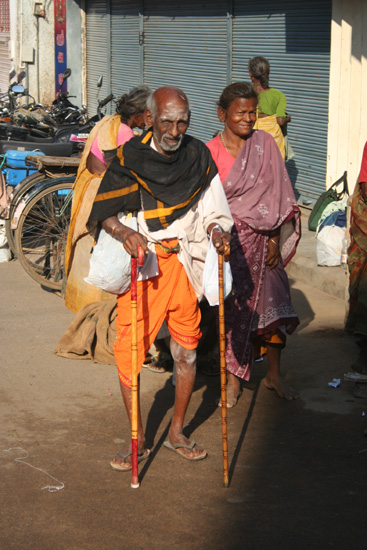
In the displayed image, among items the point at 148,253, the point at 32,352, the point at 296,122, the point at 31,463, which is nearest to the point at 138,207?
the point at 148,253

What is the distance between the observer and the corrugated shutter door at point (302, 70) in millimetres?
9461

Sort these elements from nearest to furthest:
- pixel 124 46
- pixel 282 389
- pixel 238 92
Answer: pixel 238 92 < pixel 282 389 < pixel 124 46

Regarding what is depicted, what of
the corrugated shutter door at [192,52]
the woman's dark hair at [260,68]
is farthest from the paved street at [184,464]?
the corrugated shutter door at [192,52]

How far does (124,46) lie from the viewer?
15992 mm

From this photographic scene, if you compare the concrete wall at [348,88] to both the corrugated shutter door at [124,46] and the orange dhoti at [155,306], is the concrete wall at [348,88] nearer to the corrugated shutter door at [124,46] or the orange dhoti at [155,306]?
the orange dhoti at [155,306]

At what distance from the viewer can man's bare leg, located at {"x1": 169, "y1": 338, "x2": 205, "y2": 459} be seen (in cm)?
387

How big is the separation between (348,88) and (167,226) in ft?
17.4

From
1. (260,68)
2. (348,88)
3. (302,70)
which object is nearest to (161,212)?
(260,68)

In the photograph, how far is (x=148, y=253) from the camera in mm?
3592

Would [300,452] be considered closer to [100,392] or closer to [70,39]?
[100,392]

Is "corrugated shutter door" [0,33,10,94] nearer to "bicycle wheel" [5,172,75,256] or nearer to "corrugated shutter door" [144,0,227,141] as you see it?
"corrugated shutter door" [144,0,227,141]

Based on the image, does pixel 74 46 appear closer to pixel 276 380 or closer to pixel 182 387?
pixel 276 380

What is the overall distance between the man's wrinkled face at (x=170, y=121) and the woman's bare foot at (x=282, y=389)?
5.88 feet

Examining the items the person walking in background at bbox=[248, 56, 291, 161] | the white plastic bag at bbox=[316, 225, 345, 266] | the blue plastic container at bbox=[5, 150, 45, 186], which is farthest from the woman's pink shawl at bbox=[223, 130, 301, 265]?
the blue plastic container at bbox=[5, 150, 45, 186]
